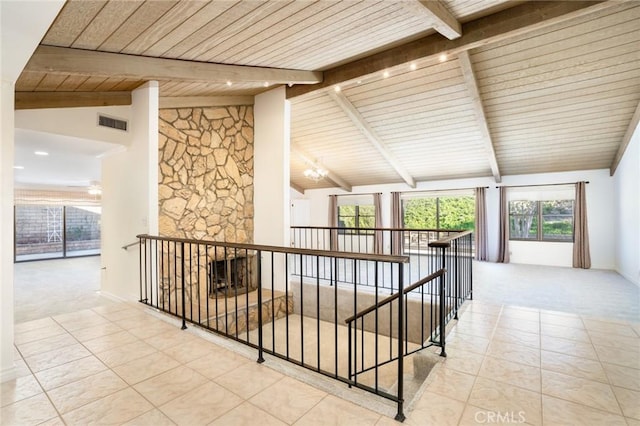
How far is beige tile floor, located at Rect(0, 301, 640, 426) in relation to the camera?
1.85 meters

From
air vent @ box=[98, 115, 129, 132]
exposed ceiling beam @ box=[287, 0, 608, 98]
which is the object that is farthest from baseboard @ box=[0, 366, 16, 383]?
exposed ceiling beam @ box=[287, 0, 608, 98]

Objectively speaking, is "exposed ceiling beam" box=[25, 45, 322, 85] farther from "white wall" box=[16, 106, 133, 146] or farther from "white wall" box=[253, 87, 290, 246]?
"white wall" box=[16, 106, 133, 146]

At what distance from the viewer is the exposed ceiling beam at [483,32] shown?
3.23 meters

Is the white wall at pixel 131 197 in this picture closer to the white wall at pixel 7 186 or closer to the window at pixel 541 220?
the white wall at pixel 7 186

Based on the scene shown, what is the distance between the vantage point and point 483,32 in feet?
11.8

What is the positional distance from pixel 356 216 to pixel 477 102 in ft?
20.5

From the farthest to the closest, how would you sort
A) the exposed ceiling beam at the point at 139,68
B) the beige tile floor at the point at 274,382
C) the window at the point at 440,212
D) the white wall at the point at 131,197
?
the window at the point at 440,212, the white wall at the point at 131,197, the exposed ceiling beam at the point at 139,68, the beige tile floor at the point at 274,382

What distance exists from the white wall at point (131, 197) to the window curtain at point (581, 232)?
29.7 ft

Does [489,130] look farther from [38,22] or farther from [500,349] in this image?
[38,22]

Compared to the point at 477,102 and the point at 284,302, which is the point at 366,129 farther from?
the point at 284,302

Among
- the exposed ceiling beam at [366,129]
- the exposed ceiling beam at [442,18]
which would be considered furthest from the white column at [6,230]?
the exposed ceiling beam at [366,129]

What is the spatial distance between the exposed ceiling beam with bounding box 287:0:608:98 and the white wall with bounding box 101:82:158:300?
290cm

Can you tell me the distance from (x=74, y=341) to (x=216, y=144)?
3.41 meters

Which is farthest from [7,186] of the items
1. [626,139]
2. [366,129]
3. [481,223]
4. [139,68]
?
[481,223]
